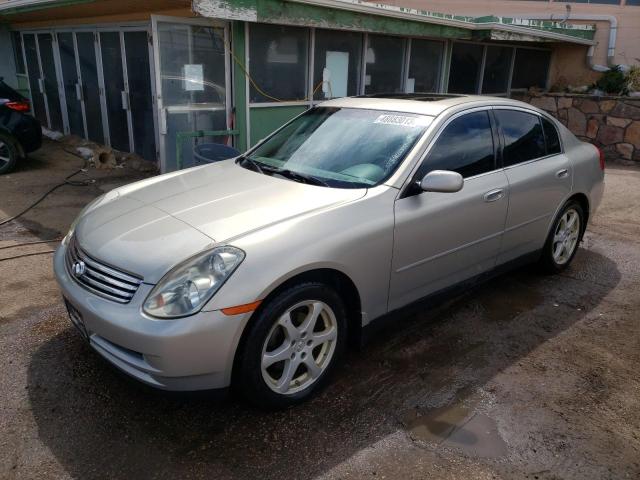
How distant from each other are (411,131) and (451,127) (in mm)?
314

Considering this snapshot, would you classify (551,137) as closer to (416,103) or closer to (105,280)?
(416,103)

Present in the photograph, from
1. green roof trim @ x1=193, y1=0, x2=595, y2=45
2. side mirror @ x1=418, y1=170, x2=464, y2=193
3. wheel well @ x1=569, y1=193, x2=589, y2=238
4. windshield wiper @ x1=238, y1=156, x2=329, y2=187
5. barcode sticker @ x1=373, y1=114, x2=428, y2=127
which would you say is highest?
green roof trim @ x1=193, y1=0, x2=595, y2=45

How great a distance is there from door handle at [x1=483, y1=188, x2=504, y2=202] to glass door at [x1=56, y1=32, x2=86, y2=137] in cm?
843

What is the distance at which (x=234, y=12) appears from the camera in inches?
244

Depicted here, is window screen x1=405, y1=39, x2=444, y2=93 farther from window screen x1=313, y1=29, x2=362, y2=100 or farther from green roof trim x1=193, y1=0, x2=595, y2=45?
window screen x1=313, y1=29, x2=362, y2=100

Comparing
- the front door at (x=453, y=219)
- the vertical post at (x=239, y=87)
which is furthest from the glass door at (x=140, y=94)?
the front door at (x=453, y=219)

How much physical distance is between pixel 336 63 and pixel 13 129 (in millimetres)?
5029

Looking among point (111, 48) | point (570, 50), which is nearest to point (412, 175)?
point (111, 48)

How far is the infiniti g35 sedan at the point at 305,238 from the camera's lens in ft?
8.07

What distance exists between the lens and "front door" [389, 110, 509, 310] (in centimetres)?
319

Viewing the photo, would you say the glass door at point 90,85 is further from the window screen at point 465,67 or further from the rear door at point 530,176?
the rear door at point 530,176

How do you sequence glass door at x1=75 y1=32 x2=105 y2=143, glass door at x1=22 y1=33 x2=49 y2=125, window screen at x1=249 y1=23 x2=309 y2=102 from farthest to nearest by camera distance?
glass door at x1=22 y1=33 x2=49 y2=125, glass door at x1=75 y1=32 x2=105 y2=143, window screen at x1=249 y1=23 x2=309 y2=102

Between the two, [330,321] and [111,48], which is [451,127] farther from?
[111,48]

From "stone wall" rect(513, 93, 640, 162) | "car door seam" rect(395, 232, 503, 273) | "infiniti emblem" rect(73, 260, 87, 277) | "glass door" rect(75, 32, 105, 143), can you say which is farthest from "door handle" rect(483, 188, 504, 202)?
"stone wall" rect(513, 93, 640, 162)
